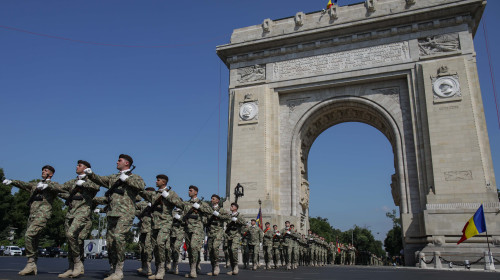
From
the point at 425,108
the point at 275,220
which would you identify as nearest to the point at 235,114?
the point at 275,220

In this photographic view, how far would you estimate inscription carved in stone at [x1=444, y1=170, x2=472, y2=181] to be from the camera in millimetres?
16938

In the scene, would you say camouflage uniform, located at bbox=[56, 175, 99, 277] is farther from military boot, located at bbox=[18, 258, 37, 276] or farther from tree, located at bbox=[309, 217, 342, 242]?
tree, located at bbox=[309, 217, 342, 242]

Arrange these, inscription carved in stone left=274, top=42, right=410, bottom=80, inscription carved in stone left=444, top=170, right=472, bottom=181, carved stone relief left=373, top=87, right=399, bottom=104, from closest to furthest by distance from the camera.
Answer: inscription carved in stone left=444, top=170, right=472, bottom=181 → inscription carved in stone left=274, top=42, right=410, bottom=80 → carved stone relief left=373, top=87, right=399, bottom=104

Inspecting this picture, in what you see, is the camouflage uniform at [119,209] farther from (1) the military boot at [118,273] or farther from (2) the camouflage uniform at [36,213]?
(2) the camouflage uniform at [36,213]

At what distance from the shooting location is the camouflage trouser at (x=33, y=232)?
263 inches

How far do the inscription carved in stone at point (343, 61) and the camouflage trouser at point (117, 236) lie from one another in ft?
54.5

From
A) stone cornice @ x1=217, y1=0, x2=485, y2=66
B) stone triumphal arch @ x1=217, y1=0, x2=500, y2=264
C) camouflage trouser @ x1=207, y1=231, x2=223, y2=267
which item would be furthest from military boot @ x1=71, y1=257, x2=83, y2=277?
stone cornice @ x1=217, y1=0, x2=485, y2=66

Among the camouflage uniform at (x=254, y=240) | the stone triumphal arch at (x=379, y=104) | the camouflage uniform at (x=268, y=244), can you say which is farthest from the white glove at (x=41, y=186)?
the stone triumphal arch at (x=379, y=104)

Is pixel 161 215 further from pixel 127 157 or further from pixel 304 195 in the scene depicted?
pixel 304 195

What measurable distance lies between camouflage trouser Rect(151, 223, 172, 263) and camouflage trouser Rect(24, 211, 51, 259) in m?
1.95

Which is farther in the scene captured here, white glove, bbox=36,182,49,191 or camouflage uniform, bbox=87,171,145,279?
white glove, bbox=36,182,49,191

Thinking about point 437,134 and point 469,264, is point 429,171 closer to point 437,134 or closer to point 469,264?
point 437,134

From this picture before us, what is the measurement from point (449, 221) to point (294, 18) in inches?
515

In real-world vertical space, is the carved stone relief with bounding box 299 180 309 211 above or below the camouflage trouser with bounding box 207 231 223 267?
above
